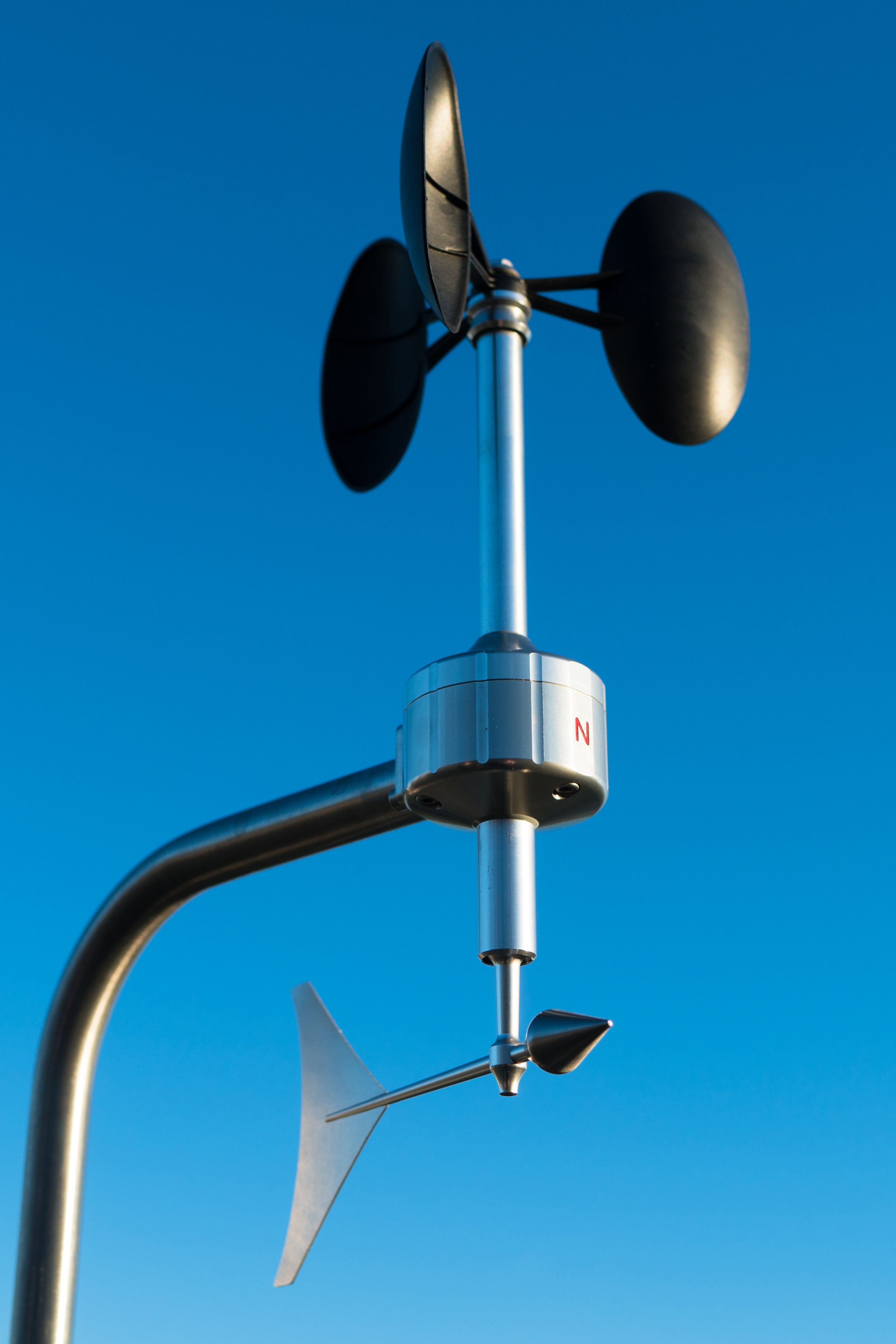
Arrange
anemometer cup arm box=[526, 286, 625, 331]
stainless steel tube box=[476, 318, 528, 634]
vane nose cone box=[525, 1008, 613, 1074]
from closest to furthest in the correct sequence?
vane nose cone box=[525, 1008, 613, 1074] < stainless steel tube box=[476, 318, 528, 634] < anemometer cup arm box=[526, 286, 625, 331]

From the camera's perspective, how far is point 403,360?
1.69 meters

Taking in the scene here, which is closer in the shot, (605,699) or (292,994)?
(605,699)

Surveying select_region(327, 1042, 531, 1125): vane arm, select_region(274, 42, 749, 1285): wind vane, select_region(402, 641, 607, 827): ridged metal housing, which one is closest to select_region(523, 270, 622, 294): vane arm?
select_region(274, 42, 749, 1285): wind vane

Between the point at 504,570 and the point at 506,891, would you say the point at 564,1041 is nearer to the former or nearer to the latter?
the point at 506,891

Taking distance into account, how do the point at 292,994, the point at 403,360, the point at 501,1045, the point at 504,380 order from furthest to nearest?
the point at 292,994
the point at 403,360
the point at 504,380
the point at 501,1045

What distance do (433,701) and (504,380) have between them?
1.12 feet

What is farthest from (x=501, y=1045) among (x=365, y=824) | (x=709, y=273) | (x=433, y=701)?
(x=709, y=273)

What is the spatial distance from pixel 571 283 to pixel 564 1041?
819 millimetres

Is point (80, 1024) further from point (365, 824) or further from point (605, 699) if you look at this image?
point (605, 699)

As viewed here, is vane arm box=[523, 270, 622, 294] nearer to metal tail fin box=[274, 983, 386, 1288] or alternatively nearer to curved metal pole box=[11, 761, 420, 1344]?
curved metal pole box=[11, 761, 420, 1344]

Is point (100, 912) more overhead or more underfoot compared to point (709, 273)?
more underfoot

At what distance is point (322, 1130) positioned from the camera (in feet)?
5.57

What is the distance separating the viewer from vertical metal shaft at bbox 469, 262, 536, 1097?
1.20 m

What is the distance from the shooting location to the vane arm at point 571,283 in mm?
1515
